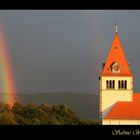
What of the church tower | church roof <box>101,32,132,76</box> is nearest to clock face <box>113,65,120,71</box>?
the church tower

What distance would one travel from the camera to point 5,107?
20594 millimetres

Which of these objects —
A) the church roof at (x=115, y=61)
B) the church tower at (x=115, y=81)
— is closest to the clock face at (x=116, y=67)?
the church tower at (x=115, y=81)

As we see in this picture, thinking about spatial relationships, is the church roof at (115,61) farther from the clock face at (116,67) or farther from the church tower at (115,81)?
the clock face at (116,67)

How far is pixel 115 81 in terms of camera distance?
3209 cm

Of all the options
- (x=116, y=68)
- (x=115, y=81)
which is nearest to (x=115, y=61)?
(x=116, y=68)

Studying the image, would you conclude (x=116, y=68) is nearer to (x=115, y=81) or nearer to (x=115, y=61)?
(x=115, y=61)

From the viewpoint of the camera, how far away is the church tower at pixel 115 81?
2903 centimetres

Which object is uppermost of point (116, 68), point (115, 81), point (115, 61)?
point (115, 61)

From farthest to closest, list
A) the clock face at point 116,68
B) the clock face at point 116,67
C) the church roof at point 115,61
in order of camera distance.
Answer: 1. the clock face at point 116,67
2. the clock face at point 116,68
3. the church roof at point 115,61

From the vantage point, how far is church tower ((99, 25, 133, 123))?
29.0 m

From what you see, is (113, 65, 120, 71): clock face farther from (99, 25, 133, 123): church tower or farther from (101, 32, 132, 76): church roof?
(101, 32, 132, 76): church roof
